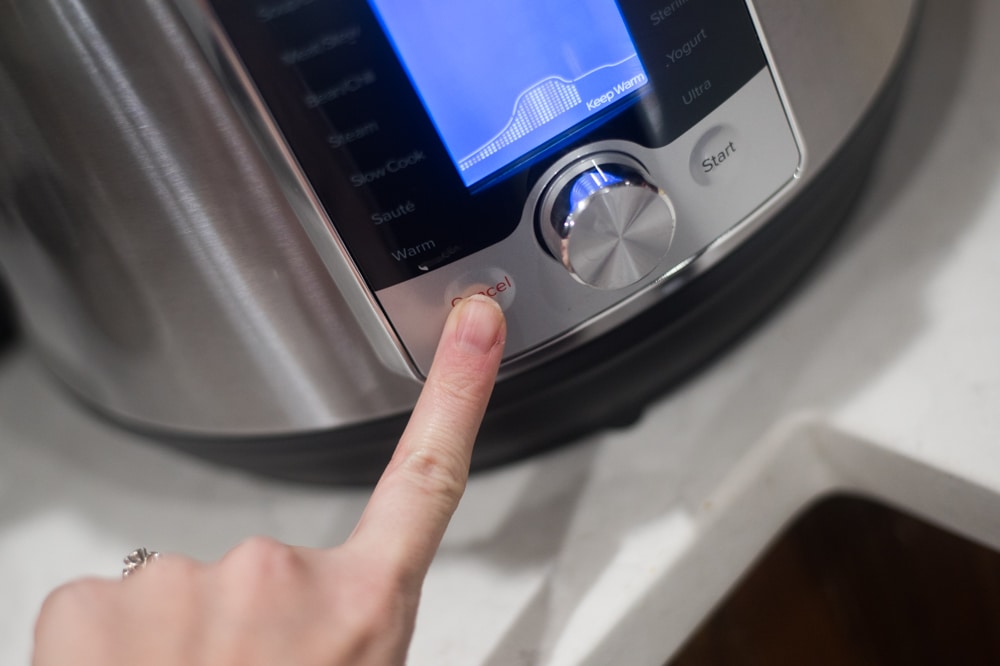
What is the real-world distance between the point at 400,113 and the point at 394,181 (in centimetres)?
2

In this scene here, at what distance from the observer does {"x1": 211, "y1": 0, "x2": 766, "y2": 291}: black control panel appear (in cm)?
24

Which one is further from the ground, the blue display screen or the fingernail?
the blue display screen

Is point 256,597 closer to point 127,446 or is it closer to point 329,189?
point 329,189

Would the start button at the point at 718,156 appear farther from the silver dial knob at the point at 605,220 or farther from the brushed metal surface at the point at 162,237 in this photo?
the brushed metal surface at the point at 162,237

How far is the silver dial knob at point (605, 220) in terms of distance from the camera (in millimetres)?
276

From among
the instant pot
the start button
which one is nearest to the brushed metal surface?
the instant pot

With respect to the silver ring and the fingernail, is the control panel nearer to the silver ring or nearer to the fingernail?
the fingernail

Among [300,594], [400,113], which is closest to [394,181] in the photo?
[400,113]

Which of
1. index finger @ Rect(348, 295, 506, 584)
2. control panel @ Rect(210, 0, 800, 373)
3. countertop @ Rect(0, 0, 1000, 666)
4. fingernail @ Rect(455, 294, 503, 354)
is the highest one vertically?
control panel @ Rect(210, 0, 800, 373)

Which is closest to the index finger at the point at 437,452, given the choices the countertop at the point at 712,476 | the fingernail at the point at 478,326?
the fingernail at the point at 478,326

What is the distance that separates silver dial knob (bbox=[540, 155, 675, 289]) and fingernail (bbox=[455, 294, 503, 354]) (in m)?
0.03

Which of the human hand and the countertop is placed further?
the countertop

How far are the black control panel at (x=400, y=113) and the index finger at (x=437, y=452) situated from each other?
0.09 ft

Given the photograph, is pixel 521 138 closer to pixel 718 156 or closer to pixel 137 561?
pixel 718 156
